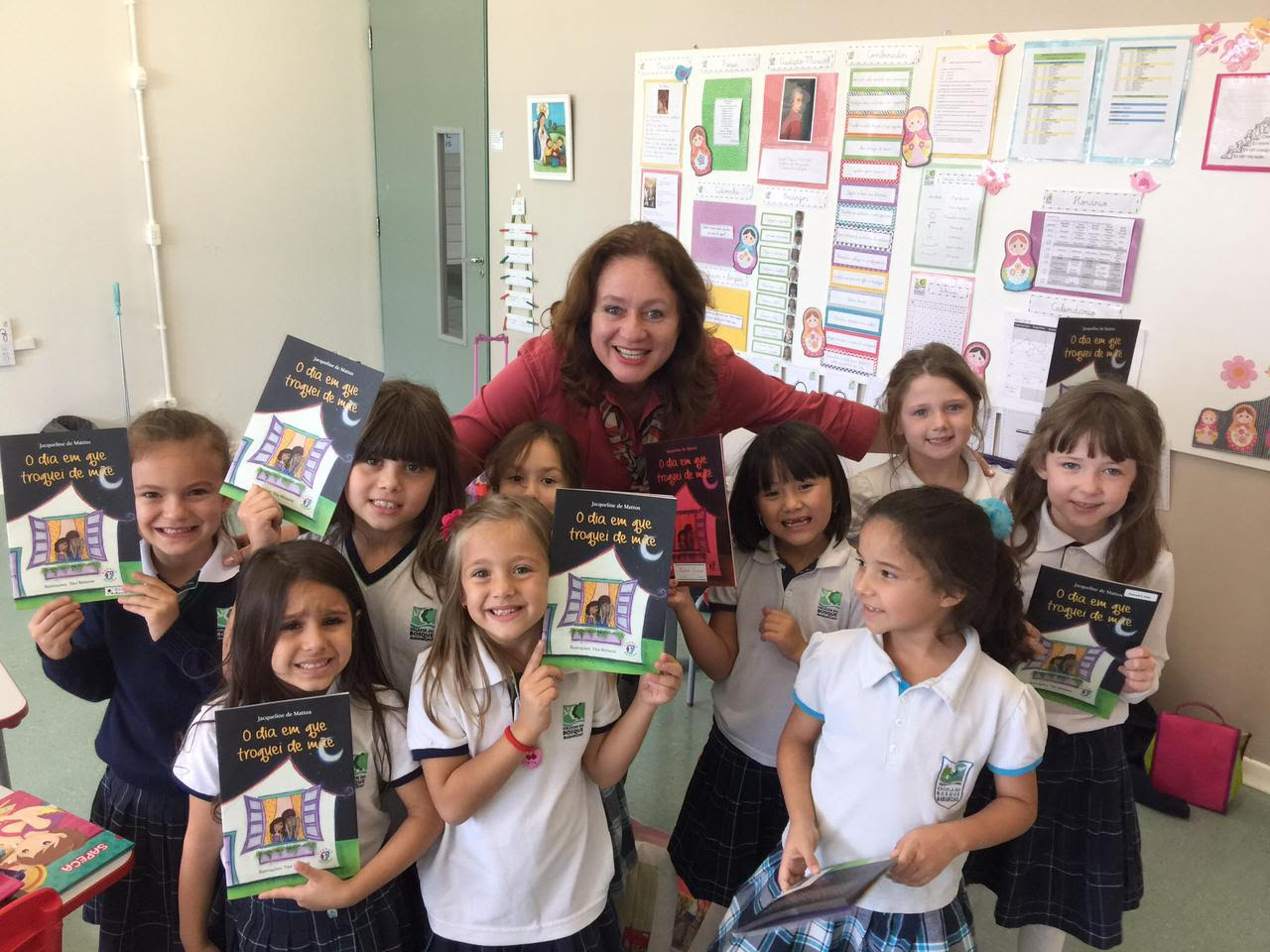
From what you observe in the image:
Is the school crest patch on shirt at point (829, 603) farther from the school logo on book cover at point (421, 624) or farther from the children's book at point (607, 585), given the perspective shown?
the school logo on book cover at point (421, 624)

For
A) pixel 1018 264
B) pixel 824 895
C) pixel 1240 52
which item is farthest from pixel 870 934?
pixel 1240 52

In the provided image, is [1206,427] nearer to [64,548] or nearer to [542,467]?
[542,467]

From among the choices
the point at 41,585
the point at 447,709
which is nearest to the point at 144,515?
the point at 41,585

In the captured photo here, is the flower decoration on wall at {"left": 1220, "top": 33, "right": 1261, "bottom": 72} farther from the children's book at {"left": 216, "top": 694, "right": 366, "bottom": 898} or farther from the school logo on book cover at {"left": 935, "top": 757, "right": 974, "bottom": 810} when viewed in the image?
the children's book at {"left": 216, "top": 694, "right": 366, "bottom": 898}

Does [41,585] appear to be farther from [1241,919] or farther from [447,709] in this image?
[1241,919]

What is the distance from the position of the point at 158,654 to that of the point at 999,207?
2.39 metres

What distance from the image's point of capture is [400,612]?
4.85ft

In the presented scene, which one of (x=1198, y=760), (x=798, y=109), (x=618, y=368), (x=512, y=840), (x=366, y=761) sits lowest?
(x=1198, y=760)

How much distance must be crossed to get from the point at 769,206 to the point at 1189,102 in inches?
50.8

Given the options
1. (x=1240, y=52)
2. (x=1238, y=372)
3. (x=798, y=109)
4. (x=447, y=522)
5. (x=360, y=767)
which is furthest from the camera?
(x=798, y=109)

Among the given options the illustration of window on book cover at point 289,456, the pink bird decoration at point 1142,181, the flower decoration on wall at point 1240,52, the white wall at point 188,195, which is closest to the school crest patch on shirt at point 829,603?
the illustration of window on book cover at point 289,456

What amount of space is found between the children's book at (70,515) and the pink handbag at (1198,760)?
2526 millimetres

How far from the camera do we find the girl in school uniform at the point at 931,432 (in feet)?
5.93

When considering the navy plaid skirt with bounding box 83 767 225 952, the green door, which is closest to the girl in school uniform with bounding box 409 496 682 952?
the navy plaid skirt with bounding box 83 767 225 952
